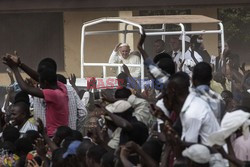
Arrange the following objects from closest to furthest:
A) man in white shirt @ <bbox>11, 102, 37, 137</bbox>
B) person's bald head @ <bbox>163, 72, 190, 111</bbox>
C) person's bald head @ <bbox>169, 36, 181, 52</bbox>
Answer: person's bald head @ <bbox>163, 72, 190, 111</bbox> → man in white shirt @ <bbox>11, 102, 37, 137</bbox> → person's bald head @ <bbox>169, 36, 181, 52</bbox>

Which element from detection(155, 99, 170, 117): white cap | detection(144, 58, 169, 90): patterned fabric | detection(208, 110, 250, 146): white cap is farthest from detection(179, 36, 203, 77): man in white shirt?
detection(208, 110, 250, 146): white cap

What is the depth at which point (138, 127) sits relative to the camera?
820 cm

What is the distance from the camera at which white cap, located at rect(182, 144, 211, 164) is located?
678 centimetres

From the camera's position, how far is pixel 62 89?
9.92 m

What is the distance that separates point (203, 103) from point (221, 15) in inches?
629

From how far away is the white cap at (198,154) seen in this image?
6.78 meters

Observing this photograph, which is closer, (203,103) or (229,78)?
(203,103)

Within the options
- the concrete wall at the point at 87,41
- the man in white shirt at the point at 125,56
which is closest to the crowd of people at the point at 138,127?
the man in white shirt at the point at 125,56

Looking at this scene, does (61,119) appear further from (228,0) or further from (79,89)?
(228,0)

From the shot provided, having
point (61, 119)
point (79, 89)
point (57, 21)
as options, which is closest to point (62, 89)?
point (61, 119)

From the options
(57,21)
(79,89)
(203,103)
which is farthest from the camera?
(57,21)

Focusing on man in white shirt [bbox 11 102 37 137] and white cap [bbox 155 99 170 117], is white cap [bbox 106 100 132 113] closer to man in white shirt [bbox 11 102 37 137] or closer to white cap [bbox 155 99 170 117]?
white cap [bbox 155 99 170 117]

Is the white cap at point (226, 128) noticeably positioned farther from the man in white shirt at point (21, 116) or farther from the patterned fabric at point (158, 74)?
the man in white shirt at point (21, 116)

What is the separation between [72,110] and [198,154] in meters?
3.44
